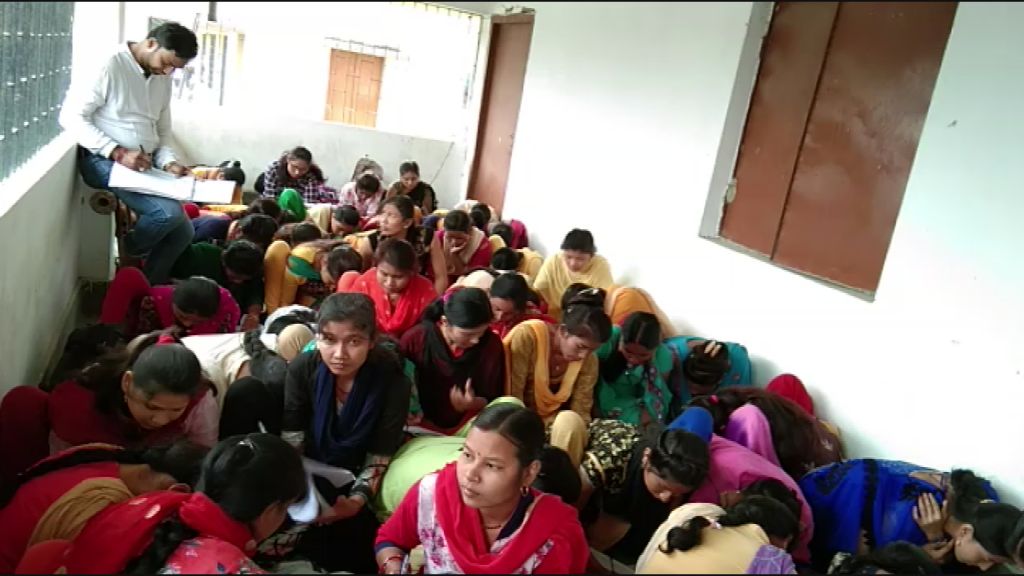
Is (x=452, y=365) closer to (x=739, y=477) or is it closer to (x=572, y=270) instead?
(x=739, y=477)

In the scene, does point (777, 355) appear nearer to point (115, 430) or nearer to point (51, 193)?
point (115, 430)

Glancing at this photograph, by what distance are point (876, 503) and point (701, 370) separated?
86 centimetres

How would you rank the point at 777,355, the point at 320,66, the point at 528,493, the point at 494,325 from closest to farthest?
1. the point at 528,493
2. the point at 494,325
3. the point at 777,355
4. the point at 320,66

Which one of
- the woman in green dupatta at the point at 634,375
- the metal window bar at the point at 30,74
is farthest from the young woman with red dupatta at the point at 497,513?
the metal window bar at the point at 30,74

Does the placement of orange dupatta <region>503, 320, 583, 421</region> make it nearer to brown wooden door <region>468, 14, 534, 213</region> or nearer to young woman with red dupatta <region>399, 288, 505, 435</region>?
young woman with red dupatta <region>399, 288, 505, 435</region>

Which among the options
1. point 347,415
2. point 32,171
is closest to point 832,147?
point 347,415

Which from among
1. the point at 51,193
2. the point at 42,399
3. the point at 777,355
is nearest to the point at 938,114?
the point at 777,355

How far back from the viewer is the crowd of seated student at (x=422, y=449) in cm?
130

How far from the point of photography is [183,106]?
4992mm

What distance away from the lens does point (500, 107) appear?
18.3 feet

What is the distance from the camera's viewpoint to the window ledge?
6.01ft

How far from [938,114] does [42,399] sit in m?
2.56

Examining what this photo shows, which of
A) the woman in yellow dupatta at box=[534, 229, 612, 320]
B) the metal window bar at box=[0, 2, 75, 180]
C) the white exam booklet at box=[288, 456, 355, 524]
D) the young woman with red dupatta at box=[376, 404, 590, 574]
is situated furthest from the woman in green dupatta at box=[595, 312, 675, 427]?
the metal window bar at box=[0, 2, 75, 180]

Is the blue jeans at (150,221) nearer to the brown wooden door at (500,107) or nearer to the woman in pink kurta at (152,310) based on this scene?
the woman in pink kurta at (152,310)
